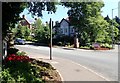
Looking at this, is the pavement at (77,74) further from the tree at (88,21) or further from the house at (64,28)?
the house at (64,28)

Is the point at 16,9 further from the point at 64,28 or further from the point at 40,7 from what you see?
the point at 64,28

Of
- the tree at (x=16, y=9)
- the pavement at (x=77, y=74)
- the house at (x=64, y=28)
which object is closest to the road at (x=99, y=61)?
the pavement at (x=77, y=74)

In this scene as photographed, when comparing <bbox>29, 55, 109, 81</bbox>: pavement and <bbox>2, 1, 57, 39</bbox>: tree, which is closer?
<bbox>29, 55, 109, 81</bbox>: pavement

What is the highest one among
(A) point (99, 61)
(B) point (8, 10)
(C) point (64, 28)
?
(C) point (64, 28)

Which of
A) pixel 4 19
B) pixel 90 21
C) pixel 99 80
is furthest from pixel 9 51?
pixel 90 21

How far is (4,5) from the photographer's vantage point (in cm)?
1819

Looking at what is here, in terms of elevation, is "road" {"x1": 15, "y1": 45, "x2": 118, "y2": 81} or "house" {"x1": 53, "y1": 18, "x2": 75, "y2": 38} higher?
"house" {"x1": 53, "y1": 18, "x2": 75, "y2": 38}

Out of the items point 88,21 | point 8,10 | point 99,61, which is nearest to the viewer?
point 8,10

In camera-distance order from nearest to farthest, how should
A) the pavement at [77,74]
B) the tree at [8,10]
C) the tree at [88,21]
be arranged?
1. the pavement at [77,74]
2. the tree at [8,10]
3. the tree at [88,21]

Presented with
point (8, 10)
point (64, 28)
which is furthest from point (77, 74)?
point (64, 28)

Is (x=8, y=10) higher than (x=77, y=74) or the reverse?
higher

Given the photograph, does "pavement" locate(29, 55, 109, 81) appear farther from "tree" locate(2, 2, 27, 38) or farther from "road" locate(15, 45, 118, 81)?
"tree" locate(2, 2, 27, 38)

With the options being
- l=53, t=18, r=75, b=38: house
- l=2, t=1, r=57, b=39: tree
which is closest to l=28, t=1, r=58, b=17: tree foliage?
l=2, t=1, r=57, b=39: tree

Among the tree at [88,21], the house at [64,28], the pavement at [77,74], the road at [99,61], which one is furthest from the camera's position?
the house at [64,28]
